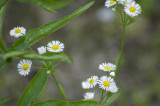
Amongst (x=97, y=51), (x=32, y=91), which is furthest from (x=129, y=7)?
(x=97, y=51)

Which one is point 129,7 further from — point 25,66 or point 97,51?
point 97,51

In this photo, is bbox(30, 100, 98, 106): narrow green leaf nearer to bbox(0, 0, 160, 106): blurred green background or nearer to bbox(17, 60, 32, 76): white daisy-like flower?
bbox(17, 60, 32, 76): white daisy-like flower

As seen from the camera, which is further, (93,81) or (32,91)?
(93,81)

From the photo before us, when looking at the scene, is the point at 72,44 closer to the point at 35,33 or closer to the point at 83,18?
the point at 83,18

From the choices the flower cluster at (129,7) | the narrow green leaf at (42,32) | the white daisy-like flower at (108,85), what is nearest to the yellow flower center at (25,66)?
the narrow green leaf at (42,32)

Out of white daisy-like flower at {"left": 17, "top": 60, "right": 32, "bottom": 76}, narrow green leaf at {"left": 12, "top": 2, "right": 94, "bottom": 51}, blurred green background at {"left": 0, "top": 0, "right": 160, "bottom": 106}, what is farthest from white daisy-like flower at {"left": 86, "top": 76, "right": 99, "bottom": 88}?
blurred green background at {"left": 0, "top": 0, "right": 160, "bottom": 106}

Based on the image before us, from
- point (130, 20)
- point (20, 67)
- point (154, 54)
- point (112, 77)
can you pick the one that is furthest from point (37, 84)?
point (154, 54)

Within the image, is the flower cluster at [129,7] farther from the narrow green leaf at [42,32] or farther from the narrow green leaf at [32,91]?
the narrow green leaf at [32,91]
